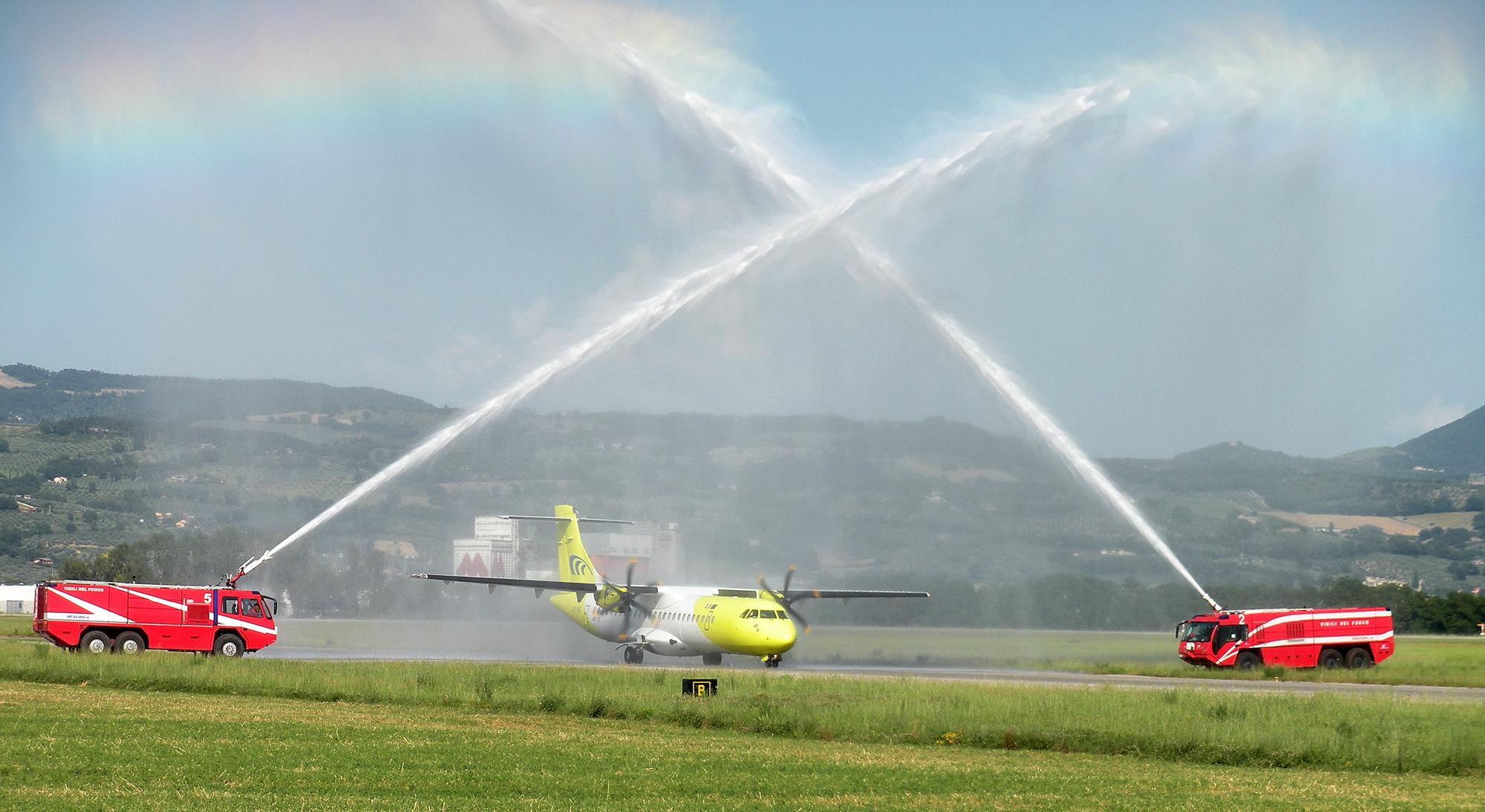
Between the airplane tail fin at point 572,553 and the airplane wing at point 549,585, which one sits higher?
the airplane tail fin at point 572,553

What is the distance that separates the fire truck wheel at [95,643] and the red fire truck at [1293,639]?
37195 millimetres

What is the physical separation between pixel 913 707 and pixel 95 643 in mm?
31320

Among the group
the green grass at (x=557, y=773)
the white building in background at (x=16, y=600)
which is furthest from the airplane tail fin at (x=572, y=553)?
the white building in background at (x=16, y=600)

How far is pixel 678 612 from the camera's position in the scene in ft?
169

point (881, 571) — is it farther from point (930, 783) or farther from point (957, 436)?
point (930, 783)

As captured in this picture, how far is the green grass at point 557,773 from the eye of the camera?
16.7 m

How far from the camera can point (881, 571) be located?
2931 inches

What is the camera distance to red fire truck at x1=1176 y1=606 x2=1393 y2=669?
44781mm

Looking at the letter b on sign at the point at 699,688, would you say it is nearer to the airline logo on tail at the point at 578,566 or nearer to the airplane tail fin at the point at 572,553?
the airplane tail fin at the point at 572,553

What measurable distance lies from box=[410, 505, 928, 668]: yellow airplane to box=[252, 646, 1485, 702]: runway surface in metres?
0.96

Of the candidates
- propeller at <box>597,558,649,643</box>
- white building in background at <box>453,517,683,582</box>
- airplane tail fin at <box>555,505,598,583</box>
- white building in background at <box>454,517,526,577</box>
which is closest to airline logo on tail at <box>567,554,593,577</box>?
airplane tail fin at <box>555,505,598,583</box>

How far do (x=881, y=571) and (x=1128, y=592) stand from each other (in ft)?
46.7

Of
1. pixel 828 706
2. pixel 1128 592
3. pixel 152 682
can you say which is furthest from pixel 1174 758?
pixel 1128 592

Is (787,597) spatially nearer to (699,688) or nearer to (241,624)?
(241,624)
